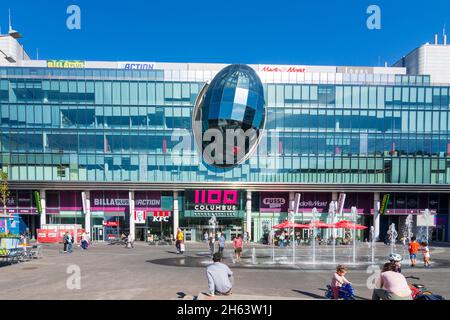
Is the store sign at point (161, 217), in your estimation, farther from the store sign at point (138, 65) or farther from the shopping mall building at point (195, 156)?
the store sign at point (138, 65)

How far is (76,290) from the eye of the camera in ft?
42.2

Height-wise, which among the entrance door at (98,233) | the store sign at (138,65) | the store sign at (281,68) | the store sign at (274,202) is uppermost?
the store sign at (138,65)

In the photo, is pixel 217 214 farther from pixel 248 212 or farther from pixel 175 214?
pixel 175 214

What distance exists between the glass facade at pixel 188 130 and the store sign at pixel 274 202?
8.00 ft

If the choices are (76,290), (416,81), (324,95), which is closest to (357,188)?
(324,95)

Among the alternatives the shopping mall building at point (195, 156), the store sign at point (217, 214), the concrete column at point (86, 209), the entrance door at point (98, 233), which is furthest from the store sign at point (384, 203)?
the concrete column at point (86, 209)

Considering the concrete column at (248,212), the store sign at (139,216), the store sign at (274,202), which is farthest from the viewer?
→ the store sign at (274,202)

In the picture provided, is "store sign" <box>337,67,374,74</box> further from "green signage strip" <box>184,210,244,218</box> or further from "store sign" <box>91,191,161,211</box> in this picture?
"store sign" <box>91,191,161,211</box>

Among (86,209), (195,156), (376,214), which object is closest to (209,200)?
(195,156)

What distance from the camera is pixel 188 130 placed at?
151 ft

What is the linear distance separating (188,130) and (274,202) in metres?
15.5

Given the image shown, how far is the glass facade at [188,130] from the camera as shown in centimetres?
4503
